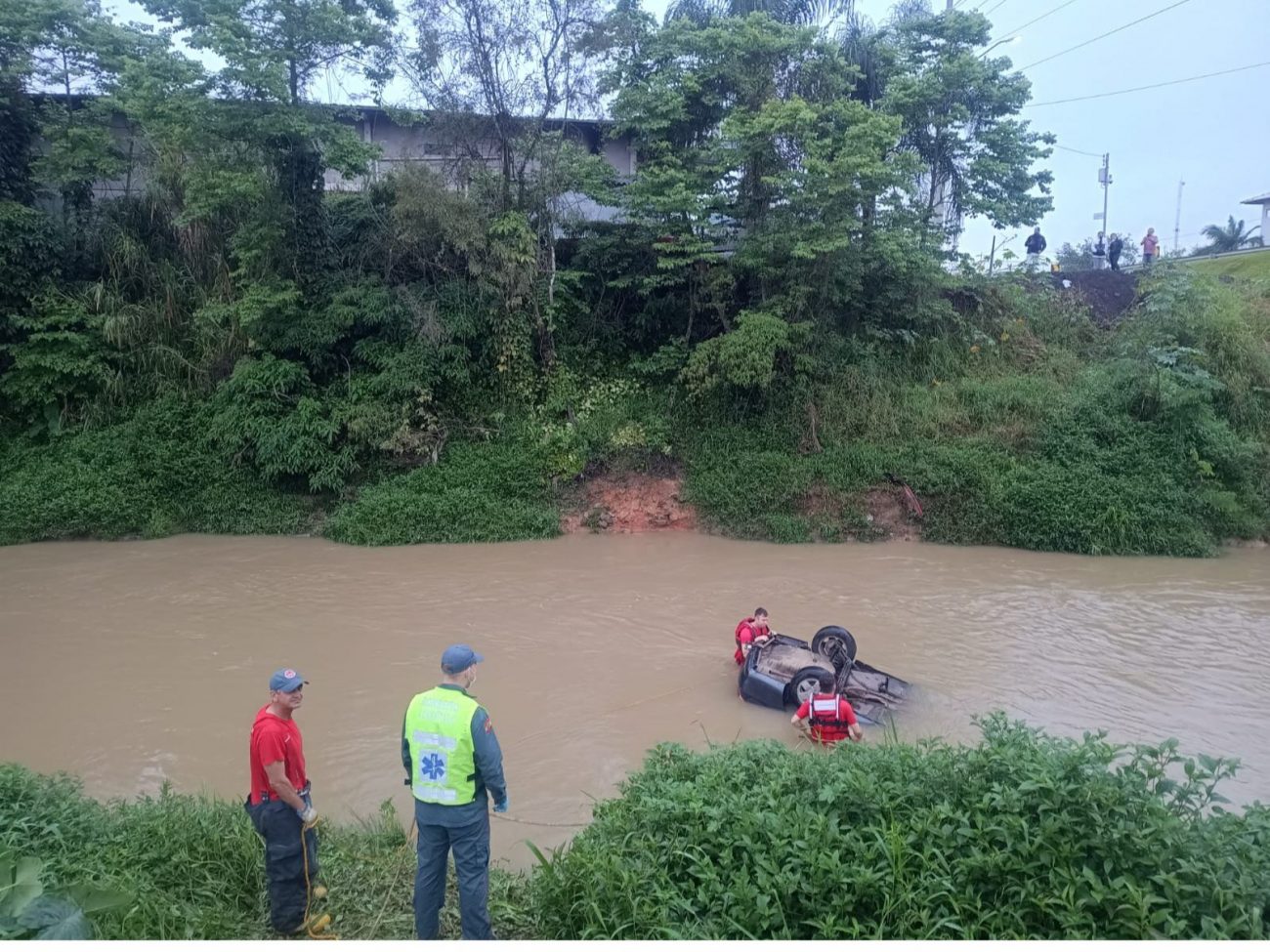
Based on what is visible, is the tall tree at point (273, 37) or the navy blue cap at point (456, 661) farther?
the tall tree at point (273, 37)

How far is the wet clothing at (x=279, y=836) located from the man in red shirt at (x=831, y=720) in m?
4.26

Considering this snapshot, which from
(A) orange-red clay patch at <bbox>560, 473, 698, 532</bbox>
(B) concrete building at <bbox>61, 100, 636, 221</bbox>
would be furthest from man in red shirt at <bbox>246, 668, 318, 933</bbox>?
(B) concrete building at <bbox>61, 100, 636, 221</bbox>

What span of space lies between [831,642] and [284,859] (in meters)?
5.94

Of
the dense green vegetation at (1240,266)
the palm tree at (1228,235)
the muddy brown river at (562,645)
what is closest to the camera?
the muddy brown river at (562,645)

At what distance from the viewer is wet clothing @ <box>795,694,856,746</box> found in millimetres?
7121

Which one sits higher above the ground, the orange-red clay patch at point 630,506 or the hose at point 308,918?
the orange-red clay patch at point 630,506

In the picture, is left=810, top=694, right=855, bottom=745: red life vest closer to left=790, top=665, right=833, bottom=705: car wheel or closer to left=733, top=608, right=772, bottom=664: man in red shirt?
left=790, top=665, right=833, bottom=705: car wheel

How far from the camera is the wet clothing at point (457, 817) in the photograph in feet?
13.7

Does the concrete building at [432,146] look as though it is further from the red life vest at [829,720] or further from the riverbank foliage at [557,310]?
the red life vest at [829,720]

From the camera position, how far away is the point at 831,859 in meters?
3.72

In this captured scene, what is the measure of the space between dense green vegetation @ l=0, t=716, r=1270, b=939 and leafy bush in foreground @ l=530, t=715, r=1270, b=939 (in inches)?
0.4

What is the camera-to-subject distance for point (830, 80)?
16188 mm

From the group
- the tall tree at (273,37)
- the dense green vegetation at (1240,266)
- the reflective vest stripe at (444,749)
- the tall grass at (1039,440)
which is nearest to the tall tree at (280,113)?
the tall tree at (273,37)

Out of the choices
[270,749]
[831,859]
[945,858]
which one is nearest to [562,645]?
[270,749]
